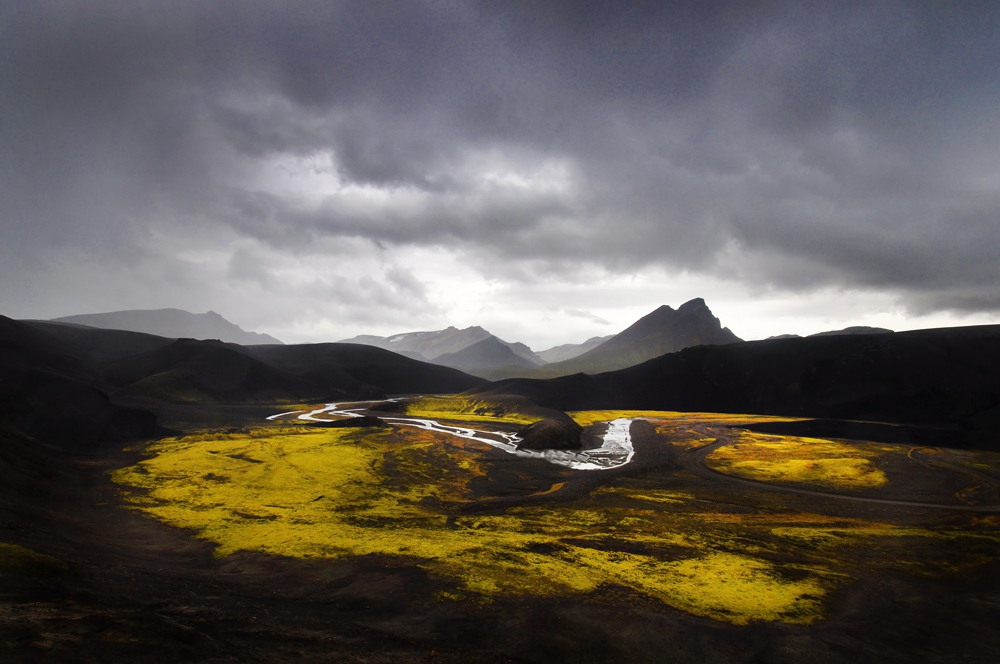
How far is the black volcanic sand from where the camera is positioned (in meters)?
10.2

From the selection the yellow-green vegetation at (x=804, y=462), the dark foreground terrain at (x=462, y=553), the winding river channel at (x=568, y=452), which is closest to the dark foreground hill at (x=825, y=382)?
the yellow-green vegetation at (x=804, y=462)

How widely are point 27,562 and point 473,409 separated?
3358 inches

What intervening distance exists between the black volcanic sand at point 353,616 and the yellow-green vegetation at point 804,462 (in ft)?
68.6

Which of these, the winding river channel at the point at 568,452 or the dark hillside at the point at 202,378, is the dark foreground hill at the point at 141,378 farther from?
the winding river channel at the point at 568,452

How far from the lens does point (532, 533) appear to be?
24.7m

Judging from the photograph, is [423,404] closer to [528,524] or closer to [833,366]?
[528,524]

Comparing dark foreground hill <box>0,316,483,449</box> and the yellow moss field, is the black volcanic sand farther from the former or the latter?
dark foreground hill <box>0,316,483,449</box>

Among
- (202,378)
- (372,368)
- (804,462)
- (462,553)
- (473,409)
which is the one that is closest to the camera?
(462,553)

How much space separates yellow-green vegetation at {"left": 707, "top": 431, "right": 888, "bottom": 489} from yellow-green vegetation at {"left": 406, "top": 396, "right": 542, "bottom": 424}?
37438mm

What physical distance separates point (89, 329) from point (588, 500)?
737ft

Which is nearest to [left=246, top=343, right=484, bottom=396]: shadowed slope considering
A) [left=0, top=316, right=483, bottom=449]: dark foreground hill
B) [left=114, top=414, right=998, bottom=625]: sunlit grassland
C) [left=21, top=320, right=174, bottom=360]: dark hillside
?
[left=0, top=316, right=483, bottom=449]: dark foreground hill

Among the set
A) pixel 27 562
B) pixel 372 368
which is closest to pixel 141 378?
pixel 372 368

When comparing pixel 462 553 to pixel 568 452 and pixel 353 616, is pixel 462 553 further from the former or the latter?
pixel 568 452

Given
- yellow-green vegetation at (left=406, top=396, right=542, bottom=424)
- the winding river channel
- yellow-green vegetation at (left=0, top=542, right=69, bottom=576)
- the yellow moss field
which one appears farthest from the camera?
yellow-green vegetation at (left=406, top=396, right=542, bottom=424)
